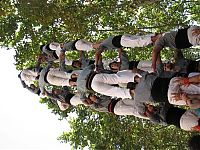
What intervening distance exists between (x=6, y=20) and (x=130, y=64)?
7.43m

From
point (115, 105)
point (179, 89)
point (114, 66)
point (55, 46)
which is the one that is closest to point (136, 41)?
point (114, 66)

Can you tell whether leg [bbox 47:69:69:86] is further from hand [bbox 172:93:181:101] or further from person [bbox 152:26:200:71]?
hand [bbox 172:93:181:101]

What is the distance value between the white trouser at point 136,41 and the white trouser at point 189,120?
5.08 feet

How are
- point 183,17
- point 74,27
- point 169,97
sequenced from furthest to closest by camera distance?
1. point 183,17
2. point 74,27
3. point 169,97

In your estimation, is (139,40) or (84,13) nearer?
(139,40)

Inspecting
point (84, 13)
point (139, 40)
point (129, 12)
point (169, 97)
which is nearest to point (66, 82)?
point (139, 40)

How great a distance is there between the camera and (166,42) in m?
5.70

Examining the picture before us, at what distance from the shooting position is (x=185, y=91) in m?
4.95

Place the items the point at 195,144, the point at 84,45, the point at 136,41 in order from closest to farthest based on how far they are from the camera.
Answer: the point at 195,144
the point at 136,41
the point at 84,45

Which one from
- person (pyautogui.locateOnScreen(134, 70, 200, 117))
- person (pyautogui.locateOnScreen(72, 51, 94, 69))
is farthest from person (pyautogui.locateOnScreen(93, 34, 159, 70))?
person (pyautogui.locateOnScreen(72, 51, 94, 69))

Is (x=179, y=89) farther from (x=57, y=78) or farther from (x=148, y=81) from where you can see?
(x=57, y=78)

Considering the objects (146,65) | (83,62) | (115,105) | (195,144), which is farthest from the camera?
(83,62)

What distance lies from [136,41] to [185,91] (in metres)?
1.84

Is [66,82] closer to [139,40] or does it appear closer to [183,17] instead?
[139,40]
